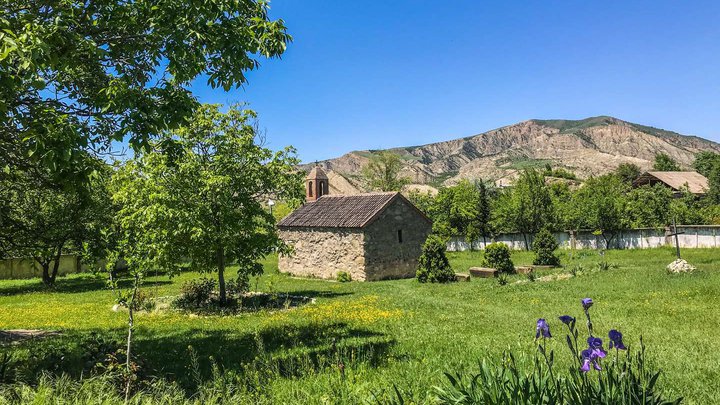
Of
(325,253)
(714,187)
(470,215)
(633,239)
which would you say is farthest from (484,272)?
(714,187)

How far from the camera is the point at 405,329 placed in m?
10.4

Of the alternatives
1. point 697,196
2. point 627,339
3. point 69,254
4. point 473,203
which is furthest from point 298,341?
point 697,196

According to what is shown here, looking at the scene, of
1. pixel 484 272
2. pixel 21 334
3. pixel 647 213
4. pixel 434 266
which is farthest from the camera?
pixel 647 213

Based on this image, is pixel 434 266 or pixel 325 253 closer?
pixel 434 266

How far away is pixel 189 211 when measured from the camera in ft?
48.5

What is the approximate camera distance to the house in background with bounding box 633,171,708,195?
6185 cm

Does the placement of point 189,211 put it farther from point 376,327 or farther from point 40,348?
point 376,327

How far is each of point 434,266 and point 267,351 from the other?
1463 cm

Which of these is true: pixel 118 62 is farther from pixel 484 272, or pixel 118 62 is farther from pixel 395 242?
pixel 395 242

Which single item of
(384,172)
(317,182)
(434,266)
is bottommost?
(434,266)

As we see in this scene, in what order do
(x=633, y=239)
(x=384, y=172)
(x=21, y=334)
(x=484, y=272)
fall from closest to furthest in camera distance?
(x=21, y=334), (x=484, y=272), (x=633, y=239), (x=384, y=172)

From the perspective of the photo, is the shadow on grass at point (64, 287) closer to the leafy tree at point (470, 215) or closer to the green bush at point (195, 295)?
the green bush at point (195, 295)

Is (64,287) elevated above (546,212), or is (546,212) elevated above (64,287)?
(546,212)

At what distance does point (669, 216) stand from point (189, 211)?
4380 cm
